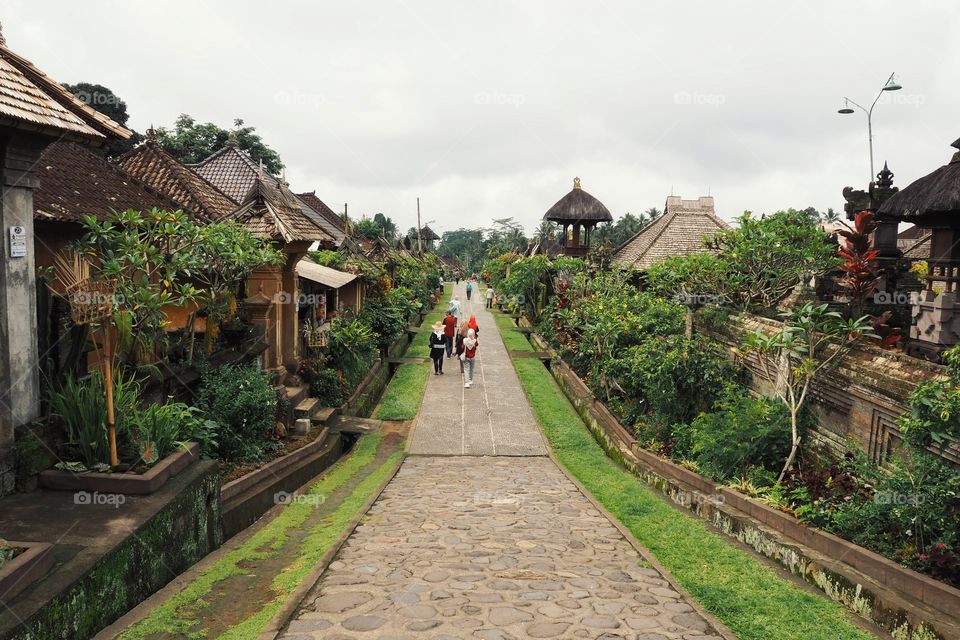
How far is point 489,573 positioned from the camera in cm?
594

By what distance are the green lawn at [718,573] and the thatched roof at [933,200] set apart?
6.59 metres

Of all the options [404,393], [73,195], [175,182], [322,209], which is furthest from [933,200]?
[322,209]

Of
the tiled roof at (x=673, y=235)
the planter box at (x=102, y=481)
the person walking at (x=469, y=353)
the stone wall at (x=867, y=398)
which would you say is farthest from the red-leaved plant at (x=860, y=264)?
the planter box at (x=102, y=481)

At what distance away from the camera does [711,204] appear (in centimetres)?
2622

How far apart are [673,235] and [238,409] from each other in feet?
59.0

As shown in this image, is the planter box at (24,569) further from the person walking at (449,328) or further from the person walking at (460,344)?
the person walking at (449,328)

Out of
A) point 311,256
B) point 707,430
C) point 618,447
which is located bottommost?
point 618,447

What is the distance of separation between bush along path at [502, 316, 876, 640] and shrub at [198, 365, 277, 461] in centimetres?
491

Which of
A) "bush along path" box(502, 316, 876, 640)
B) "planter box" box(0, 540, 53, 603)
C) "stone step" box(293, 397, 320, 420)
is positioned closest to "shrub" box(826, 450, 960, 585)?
"bush along path" box(502, 316, 876, 640)

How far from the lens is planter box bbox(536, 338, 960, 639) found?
5469mm

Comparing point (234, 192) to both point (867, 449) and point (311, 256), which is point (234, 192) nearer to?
point (311, 256)

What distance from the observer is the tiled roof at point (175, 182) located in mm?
16281

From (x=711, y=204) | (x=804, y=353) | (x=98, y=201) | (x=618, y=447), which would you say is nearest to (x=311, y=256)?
(x=98, y=201)

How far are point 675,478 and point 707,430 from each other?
34.4 inches
